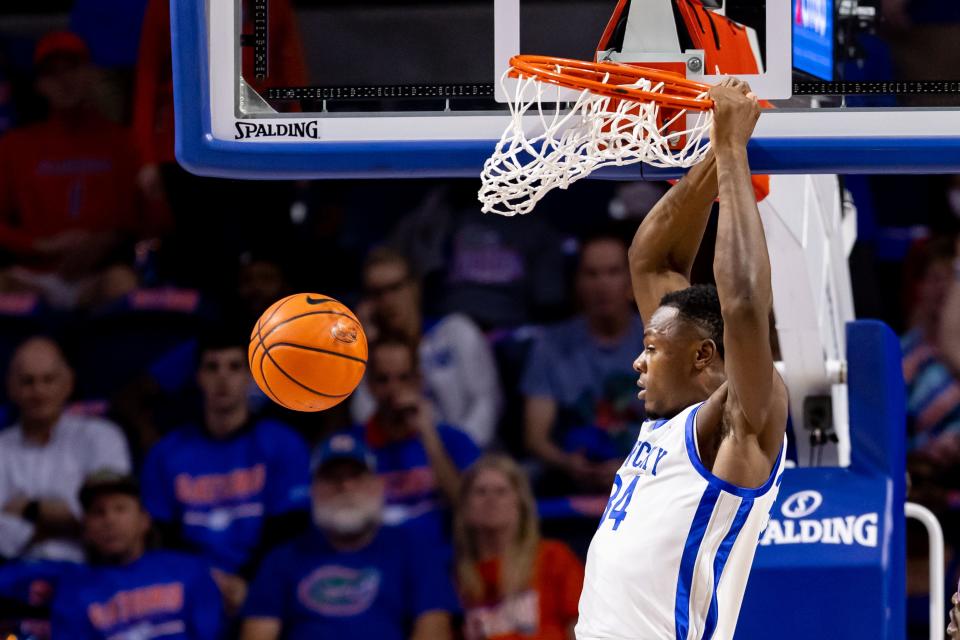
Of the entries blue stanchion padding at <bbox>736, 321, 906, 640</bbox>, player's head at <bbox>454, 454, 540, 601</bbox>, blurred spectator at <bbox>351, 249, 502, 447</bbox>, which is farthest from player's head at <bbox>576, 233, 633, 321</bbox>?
blue stanchion padding at <bbox>736, 321, 906, 640</bbox>

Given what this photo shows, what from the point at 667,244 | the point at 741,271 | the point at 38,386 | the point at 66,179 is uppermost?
the point at 66,179

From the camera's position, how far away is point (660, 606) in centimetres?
338

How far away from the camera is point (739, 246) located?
3.16 meters

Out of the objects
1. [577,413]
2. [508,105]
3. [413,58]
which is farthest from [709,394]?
[413,58]

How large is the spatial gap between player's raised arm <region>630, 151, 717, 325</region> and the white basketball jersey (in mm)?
515

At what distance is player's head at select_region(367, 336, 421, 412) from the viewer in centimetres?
687

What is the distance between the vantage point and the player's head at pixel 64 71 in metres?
7.60

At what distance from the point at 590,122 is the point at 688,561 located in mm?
1040

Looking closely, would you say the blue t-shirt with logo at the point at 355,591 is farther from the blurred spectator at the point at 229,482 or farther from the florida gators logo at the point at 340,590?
the blurred spectator at the point at 229,482

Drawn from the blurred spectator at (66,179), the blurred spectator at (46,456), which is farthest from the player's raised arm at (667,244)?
the blurred spectator at (66,179)

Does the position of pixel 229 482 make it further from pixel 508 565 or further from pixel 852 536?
pixel 852 536

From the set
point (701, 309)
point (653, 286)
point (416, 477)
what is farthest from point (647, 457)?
point (416, 477)

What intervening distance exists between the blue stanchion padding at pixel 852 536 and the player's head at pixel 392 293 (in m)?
2.94

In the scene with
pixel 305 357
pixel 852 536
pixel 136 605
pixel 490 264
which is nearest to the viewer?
pixel 305 357
